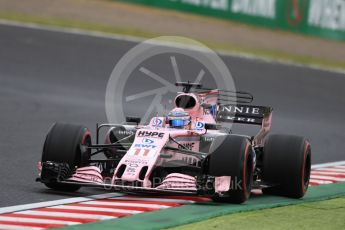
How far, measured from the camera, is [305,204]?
36.3ft

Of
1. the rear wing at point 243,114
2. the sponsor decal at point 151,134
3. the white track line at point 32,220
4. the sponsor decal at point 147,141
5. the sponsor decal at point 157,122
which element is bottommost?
the white track line at point 32,220

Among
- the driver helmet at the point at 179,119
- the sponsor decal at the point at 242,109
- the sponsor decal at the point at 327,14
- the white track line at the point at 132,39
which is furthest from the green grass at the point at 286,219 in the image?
the sponsor decal at the point at 327,14

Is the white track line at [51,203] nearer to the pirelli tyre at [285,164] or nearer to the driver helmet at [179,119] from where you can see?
the driver helmet at [179,119]

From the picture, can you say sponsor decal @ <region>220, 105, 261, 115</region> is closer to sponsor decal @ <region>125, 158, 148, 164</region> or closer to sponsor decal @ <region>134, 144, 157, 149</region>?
sponsor decal @ <region>134, 144, 157, 149</region>

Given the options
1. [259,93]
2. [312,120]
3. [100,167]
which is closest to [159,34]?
[259,93]

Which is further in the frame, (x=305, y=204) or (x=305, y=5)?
(x=305, y=5)

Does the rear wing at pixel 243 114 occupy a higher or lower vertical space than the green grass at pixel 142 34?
lower

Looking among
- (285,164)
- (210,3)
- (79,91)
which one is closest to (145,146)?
(285,164)

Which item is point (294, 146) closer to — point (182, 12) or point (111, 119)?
point (111, 119)

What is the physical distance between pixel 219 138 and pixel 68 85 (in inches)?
473

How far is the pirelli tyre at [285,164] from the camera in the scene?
1159cm

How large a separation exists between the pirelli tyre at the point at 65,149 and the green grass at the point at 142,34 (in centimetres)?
1806

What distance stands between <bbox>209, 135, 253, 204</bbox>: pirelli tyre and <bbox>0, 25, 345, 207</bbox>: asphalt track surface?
160 centimetres

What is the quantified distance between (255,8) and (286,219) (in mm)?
22514
